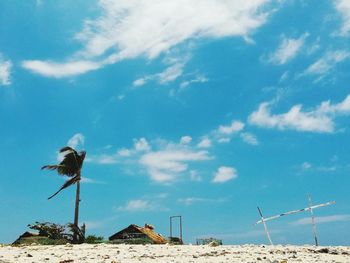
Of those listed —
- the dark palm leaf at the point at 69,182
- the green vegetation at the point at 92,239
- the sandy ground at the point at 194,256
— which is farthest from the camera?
the dark palm leaf at the point at 69,182

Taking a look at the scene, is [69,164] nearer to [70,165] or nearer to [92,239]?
[70,165]

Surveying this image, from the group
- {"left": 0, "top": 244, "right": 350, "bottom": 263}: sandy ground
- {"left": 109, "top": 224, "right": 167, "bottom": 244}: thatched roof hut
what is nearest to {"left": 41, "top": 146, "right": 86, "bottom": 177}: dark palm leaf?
{"left": 109, "top": 224, "right": 167, "bottom": 244}: thatched roof hut

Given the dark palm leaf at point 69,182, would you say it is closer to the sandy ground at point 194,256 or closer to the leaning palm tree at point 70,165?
the leaning palm tree at point 70,165

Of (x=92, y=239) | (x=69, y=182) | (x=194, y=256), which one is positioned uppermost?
(x=69, y=182)

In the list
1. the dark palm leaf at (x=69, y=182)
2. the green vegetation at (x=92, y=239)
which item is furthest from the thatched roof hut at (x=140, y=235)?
the dark palm leaf at (x=69, y=182)

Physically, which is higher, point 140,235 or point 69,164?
point 69,164

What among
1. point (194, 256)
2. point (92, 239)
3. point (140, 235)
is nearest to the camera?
point (194, 256)

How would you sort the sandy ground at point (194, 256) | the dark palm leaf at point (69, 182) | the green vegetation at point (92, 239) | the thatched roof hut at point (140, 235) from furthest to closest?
the dark palm leaf at point (69, 182)
the thatched roof hut at point (140, 235)
the green vegetation at point (92, 239)
the sandy ground at point (194, 256)

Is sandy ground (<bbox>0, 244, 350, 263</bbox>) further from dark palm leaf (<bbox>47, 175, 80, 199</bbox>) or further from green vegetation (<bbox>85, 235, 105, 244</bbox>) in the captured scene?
dark palm leaf (<bbox>47, 175, 80, 199</bbox>)

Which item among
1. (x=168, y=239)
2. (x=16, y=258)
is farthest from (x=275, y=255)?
(x=168, y=239)

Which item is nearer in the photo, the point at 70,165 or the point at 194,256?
the point at 194,256

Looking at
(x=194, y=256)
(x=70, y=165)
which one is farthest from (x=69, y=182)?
(x=194, y=256)

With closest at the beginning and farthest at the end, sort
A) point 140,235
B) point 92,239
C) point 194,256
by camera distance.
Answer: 1. point 194,256
2. point 92,239
3. point 140,235

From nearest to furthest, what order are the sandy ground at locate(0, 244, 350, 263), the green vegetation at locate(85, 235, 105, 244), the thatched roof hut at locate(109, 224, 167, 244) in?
1. the sandy ground at locate(0, 244, 350, 263)
2. the green vegetation at locate(85, 235, 105, 244)
3. the thatched roof hut at locate(109, 224, 167, 244)
